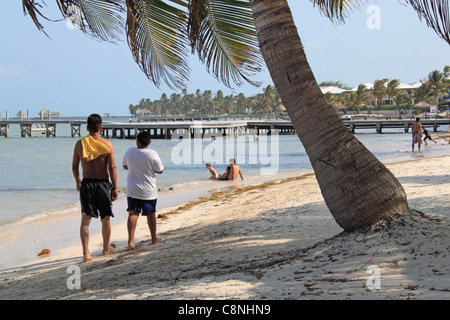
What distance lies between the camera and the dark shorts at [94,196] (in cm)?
513

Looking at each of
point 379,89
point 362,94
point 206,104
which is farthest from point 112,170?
point 206,104

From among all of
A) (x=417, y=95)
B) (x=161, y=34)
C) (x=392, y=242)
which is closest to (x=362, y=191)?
(x=392, y=242)

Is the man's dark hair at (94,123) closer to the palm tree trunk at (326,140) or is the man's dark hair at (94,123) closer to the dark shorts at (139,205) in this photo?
the dark shorts at (139,205)

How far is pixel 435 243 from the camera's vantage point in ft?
11.6

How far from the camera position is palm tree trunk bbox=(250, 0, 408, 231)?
3.89 metres

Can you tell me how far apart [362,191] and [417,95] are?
8178cm

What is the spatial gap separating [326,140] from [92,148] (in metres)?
2.61

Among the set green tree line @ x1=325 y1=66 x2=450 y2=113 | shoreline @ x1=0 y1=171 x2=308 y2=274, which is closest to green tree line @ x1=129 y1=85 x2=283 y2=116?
green tree line @ x1=325 y1=66 x2=450 y2=113

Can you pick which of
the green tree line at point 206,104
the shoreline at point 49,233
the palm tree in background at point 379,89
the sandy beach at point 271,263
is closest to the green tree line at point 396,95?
the palm tree in background at point 379,89

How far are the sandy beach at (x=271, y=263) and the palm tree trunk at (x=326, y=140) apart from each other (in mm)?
188

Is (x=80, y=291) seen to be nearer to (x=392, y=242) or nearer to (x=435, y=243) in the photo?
(x=392, y=242)

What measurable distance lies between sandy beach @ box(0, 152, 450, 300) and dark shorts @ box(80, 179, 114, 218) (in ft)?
2.04

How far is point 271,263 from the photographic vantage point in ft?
13.0
